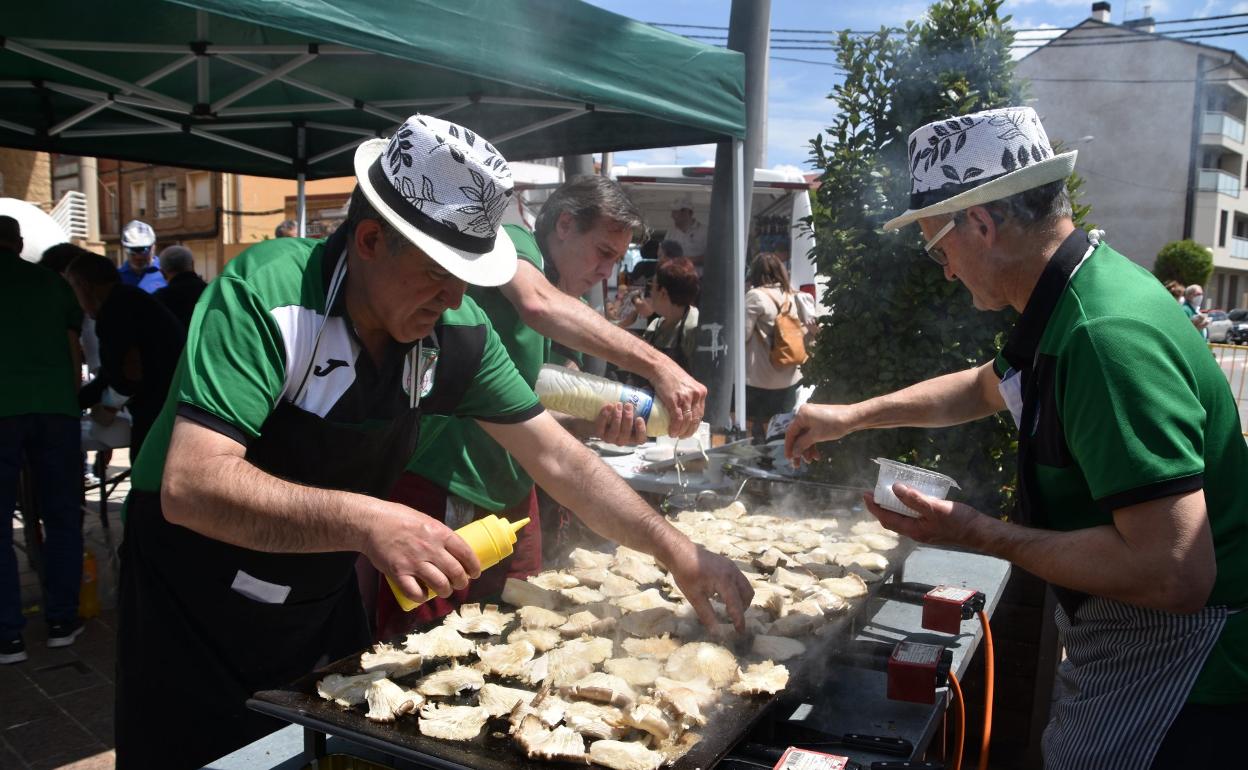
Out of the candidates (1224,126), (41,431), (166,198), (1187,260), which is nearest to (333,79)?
(41,431)

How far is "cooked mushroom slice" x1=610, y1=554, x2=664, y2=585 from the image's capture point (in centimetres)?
252

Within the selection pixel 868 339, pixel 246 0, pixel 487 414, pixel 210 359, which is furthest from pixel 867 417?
pixel 246 0

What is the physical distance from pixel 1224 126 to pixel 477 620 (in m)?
52.9

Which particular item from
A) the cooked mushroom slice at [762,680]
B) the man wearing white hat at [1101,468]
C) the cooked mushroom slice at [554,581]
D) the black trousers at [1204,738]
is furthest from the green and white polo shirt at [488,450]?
the black trousers at [1204,738]

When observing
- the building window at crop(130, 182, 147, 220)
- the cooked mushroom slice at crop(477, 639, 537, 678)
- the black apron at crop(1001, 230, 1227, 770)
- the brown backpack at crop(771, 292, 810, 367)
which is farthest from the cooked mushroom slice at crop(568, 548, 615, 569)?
the building window at crop(130, 182, 147, 220)

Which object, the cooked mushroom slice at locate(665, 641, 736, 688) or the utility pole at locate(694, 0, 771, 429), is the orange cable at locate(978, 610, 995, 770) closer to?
the cooked mushroom slice at locate(665, 641, 736, 688)

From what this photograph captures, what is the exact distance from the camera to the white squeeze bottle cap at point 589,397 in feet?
10.2

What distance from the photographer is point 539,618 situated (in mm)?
2121

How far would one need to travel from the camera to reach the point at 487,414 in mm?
2301

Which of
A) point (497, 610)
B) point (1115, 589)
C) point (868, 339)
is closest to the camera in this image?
point (1115, 589)

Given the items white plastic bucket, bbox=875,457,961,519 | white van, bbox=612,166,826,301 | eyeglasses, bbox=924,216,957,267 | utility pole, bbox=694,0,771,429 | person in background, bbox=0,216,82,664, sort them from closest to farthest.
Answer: eyeglasses, bbox=924,216,957,267, white plastic bucket, bbox=875,457,961,519, person in background, bbox=0,216,82,664, utility pole, bbox=694,0,771,429, white van, bbox=612,166,826,301

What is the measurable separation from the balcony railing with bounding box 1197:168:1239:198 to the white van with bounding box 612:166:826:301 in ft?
126

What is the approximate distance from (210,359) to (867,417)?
204 centimetres

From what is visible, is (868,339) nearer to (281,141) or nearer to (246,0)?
(246,0)
